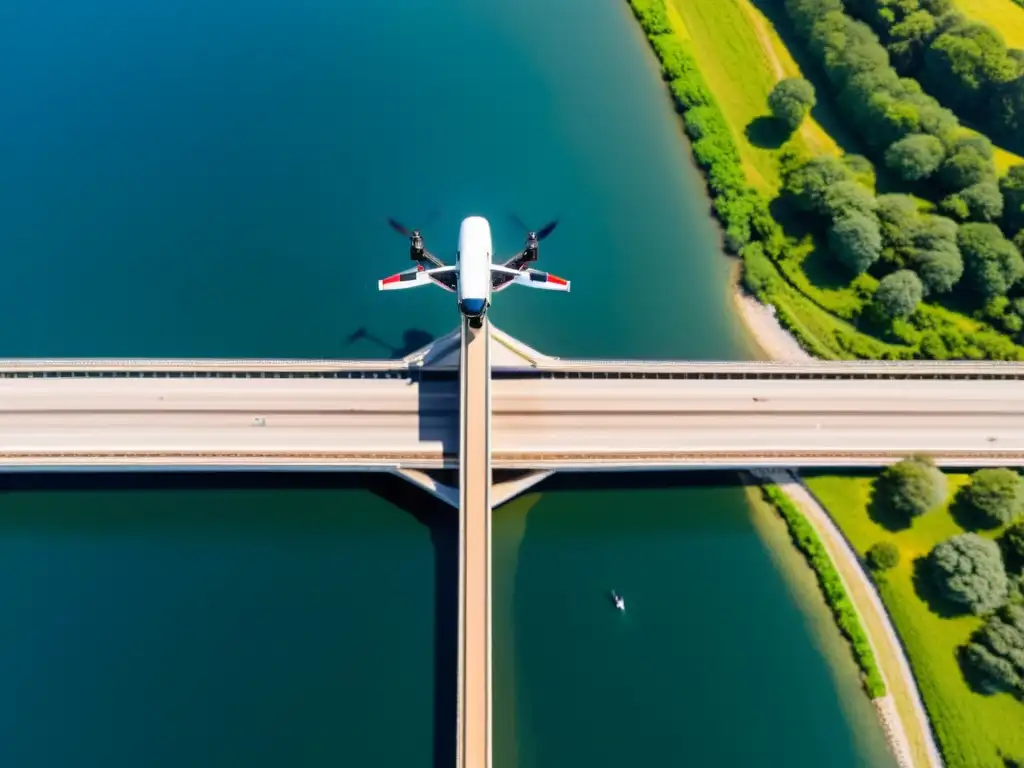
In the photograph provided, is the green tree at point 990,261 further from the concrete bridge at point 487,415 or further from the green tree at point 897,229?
the concrete bridge at point 487,415

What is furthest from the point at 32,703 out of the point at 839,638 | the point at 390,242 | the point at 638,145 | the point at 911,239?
the point at 911,239

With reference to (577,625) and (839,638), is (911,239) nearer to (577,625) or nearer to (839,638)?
(839,638)

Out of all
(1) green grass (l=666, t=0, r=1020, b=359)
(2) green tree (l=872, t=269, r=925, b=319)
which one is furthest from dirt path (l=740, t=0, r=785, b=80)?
(2) green tree (l=872, t=269, r=925, b=319)

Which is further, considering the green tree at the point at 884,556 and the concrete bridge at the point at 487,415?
the green tree at the point at 884,556

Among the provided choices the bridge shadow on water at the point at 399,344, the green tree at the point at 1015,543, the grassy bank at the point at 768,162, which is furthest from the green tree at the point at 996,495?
the bridge shadow on water at the point at 399,344

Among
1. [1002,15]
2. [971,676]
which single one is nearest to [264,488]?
[971,676]

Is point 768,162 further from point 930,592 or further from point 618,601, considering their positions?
point 618,601

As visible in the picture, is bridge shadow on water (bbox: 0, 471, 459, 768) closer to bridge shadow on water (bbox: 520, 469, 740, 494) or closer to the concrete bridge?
the concrete bridge
